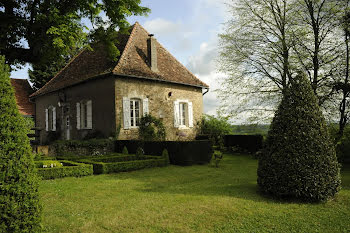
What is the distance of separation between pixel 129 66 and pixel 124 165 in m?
6.29

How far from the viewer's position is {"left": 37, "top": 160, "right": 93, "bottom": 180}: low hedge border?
8.02 metres

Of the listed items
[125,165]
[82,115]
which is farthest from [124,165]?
[82,115]

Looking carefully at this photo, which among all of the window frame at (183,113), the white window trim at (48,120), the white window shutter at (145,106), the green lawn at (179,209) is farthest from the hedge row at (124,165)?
the white window trim at (48,120)

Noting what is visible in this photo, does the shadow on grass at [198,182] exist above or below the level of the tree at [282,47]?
below

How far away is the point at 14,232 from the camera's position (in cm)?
287

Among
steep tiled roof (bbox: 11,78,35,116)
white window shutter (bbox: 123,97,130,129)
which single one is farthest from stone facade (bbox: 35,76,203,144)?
steep tiled roof (bbox: 11,78,35,116)

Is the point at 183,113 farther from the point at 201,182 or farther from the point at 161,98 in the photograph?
the point at 201,182

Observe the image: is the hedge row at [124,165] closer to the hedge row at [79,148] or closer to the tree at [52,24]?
the hedge row at [79,148]

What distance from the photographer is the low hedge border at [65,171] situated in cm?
802

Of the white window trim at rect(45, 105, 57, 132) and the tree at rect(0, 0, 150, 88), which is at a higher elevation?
the tree at rect(0, 0, 150, 88)

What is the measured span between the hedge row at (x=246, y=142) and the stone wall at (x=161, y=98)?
2.39m

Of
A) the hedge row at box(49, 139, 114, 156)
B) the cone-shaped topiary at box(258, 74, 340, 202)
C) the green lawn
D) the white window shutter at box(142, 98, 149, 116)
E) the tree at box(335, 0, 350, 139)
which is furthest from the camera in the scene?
the white window shutter at box(142, 98, 149, 116)

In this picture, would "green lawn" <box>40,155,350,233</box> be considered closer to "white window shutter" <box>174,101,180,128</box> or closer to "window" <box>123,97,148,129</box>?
"window" <box>123,97,148,129</box>

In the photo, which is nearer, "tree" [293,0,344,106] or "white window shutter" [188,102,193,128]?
"tree" [293,0,344,106]
